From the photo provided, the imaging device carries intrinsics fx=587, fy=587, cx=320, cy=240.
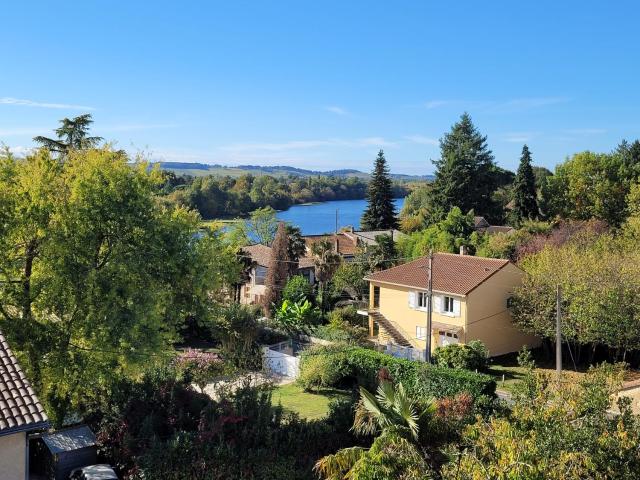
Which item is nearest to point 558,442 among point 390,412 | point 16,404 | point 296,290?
point 390,412

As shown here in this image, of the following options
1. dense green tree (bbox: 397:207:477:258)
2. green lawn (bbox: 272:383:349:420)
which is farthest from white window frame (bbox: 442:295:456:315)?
dense green tree (bbox: 397:207:477:258)

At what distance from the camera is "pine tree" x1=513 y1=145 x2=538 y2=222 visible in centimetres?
6103

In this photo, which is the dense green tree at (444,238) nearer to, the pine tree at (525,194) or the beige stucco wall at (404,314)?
the pine tree at (525,194)

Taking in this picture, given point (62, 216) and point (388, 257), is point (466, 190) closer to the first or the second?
point (388, 257)

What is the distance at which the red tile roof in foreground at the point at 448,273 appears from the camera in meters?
35.0

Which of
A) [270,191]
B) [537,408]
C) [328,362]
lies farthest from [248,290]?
[270,191]

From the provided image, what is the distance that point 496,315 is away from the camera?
35.7 meters

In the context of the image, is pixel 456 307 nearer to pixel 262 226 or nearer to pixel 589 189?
pixel 589 189

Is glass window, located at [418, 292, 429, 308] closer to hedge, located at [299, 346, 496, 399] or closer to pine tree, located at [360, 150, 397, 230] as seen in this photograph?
hedge, located at [299, 346, 496, 399]

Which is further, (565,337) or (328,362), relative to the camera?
(565,337)

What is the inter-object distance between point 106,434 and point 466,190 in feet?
192

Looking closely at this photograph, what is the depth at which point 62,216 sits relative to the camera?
17984mm

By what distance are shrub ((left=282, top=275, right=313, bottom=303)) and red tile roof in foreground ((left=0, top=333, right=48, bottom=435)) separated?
101 feet

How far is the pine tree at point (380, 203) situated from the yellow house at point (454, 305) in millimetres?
36712
